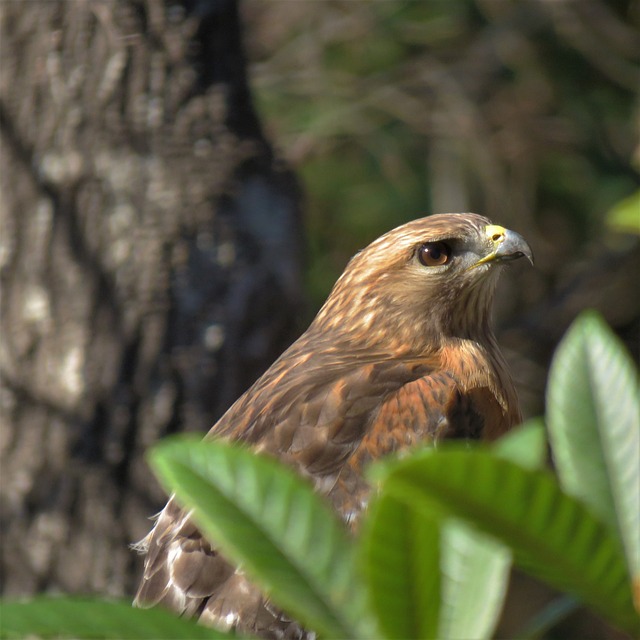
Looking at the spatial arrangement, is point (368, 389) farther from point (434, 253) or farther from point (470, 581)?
point (470, 581)

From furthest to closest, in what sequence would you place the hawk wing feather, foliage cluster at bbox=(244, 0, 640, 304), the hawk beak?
foliage cluster at bbox=(244, 0, 640, 304), the hawk beak, the hawk wing feather

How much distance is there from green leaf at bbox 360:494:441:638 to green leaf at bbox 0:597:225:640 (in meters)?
0.12

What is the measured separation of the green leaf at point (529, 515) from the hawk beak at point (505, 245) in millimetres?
2706

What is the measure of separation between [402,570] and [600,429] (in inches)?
9.6

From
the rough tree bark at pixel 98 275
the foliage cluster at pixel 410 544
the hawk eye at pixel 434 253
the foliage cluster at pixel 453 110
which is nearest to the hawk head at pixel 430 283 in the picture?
the hawk eye at pixel 434 253

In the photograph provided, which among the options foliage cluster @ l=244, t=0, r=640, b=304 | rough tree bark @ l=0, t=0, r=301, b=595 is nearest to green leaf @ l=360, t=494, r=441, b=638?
rough tree bark @ l=0, t=0, r=301, b=595

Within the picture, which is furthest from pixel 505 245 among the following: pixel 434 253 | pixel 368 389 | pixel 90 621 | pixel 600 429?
pixel 90 621

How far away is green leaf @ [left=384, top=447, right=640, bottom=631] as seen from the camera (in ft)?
2.45

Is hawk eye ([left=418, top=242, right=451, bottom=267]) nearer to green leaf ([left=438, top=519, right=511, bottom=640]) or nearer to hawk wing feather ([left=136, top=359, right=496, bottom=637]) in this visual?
hawk wing feather ([left=136, top=359, right=496, bottom=637])

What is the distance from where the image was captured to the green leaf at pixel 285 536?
2.72 feet

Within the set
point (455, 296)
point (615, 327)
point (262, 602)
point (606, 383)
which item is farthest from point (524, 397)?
point (606, 383)

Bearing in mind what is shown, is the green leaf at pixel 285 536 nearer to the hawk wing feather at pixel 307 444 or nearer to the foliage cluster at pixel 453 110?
the hawk wing feather at pixel 307 444

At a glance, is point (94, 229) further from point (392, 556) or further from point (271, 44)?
point (271, 44)

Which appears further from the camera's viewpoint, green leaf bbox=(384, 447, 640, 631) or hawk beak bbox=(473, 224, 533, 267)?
hawk beak bbox=(473, 224, 533, 267)
